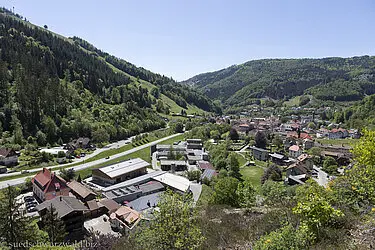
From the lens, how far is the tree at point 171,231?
12023mm

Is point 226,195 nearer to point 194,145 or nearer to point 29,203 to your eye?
point 29,203

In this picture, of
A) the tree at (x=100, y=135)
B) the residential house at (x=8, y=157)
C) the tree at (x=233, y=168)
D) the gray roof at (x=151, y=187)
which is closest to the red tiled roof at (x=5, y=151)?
the residential house at (x=8, y=157)

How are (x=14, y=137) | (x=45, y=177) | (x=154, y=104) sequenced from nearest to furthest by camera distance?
1. (x=45, y=177)
2. (x=14, y=137)
3. (x=154, y=104)

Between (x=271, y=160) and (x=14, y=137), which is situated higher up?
(x=14, y=137)

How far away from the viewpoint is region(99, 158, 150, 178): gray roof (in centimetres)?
5284

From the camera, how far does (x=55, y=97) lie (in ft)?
270

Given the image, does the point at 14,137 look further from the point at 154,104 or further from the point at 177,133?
the point at 154,104

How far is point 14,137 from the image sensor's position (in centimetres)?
6391

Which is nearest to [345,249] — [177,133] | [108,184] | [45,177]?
[45,177]

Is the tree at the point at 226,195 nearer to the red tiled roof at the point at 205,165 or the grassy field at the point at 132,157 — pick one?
the red tiled roof at the point at 205,165

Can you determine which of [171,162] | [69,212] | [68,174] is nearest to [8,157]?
[68,174]

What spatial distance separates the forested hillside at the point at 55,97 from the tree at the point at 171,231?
65182mm

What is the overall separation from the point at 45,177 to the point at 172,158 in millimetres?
33390

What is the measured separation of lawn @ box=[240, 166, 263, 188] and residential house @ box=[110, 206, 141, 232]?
97.0 ft
